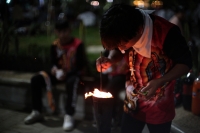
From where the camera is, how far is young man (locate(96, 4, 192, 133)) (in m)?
1.94

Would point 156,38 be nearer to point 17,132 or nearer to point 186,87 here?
point 186,87

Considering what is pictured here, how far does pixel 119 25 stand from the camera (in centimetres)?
188

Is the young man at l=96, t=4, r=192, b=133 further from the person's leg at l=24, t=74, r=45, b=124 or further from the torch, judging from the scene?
the person's leg at l=24, t=74, r=45, b=124

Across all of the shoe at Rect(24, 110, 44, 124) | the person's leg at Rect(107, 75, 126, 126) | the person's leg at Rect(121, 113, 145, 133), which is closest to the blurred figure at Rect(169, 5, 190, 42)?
the person's leg at Rect(107, 75, 126, 126)

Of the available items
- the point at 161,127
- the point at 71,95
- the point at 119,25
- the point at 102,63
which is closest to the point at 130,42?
the point at 119,25

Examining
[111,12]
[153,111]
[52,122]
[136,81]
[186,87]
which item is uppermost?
[111,12]

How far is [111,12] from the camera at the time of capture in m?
1.97

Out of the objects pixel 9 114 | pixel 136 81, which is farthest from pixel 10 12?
pixel 136 81

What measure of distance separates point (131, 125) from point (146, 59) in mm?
692

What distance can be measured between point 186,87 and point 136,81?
209 centimetres

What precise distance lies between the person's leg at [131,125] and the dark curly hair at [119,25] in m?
0.88

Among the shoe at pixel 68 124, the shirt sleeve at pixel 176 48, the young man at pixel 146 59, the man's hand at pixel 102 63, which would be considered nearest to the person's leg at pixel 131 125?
the young man at pixel 146 59

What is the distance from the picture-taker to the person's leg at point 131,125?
2531 mm

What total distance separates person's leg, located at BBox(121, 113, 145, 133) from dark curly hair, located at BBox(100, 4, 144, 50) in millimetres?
877
